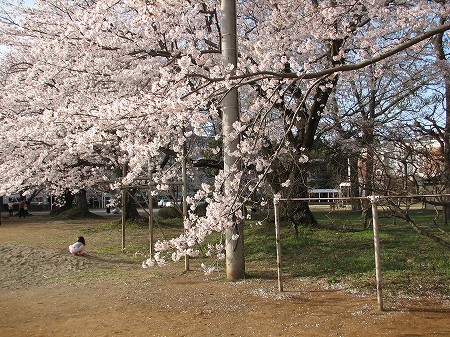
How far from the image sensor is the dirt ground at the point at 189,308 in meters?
5.32

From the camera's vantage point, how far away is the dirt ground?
17.4ft

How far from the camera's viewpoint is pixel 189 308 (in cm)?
639

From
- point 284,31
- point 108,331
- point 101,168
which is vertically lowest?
point 108,331

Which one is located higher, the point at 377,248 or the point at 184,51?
the point at 184,51

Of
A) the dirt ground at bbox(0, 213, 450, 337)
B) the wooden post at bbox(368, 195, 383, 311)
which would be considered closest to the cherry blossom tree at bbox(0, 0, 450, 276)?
the dirt ground at bbox(0, 213, 450, 337)

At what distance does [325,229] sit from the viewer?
1278 centimetres

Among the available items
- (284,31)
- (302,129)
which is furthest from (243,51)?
(302,129)

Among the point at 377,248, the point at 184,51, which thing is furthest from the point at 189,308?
the point at 184,51

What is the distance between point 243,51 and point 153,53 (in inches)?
92.1

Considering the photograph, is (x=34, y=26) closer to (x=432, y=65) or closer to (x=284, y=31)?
(x=284, y=31)

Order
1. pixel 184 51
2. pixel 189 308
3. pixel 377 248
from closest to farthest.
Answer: pixel 377 248
pixel 189 308
pixel 184 51

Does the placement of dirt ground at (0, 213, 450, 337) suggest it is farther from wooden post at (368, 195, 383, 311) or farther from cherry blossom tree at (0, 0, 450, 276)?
cherry blossom tree at (0, 0, 450, 276)

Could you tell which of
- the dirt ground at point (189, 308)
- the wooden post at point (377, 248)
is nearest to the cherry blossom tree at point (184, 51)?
the dirt ground at point (189, 308)

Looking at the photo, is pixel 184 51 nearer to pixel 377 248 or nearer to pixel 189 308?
pixel 189 308
